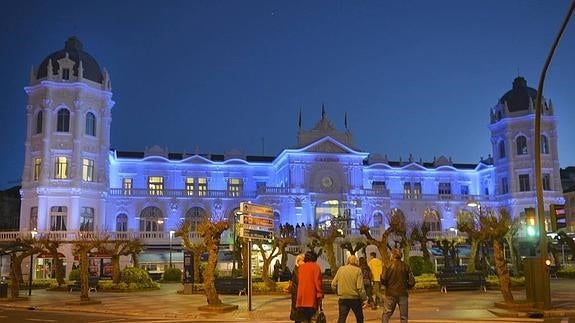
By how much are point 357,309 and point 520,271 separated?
110 ft

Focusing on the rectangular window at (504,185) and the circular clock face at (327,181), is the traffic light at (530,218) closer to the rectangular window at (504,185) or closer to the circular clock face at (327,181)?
the circular clock face at (327,181)

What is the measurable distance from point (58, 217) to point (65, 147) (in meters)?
6.83

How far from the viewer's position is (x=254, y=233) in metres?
24.9

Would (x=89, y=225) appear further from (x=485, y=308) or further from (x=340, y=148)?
(x=485, y=308)

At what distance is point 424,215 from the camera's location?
74.5 meters

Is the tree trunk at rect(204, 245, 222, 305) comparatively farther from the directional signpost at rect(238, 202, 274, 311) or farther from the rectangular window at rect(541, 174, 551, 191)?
the rectangular window at rect(541, 174, 551, 191)

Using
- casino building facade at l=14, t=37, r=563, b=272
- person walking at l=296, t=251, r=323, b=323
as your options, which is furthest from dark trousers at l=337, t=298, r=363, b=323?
casino building facade at l=14, t=37, r=563, b=272

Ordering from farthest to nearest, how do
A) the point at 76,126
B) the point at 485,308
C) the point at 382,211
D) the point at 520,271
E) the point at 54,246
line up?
the point at 382,211
the point at 76,126
the point at 54,246
the point at 520,271
the point at 485,308

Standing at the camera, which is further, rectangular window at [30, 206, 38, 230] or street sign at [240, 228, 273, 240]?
rectangular window at [30, 206, 38, 230]

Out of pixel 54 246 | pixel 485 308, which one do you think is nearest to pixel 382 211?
pixel 54 246

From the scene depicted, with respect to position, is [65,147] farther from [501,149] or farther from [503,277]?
[501,149]

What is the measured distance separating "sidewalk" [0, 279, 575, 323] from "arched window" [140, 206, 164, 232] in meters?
33.1

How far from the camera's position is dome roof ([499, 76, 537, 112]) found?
72.9 metres

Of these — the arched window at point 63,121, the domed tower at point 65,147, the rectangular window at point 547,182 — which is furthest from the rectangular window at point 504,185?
the arched window at point 63,121
